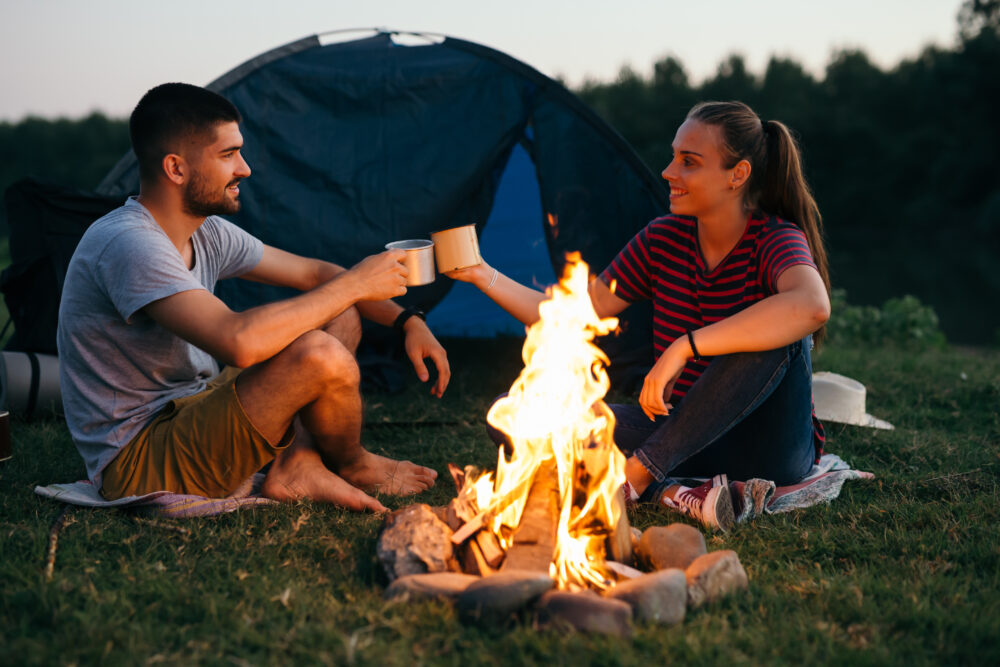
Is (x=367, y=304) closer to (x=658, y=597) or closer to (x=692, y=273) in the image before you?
(x=692, y=273)

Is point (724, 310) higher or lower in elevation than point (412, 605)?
higher

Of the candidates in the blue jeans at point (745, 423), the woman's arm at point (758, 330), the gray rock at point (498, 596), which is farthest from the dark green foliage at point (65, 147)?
the gray rock at point (498, 596)

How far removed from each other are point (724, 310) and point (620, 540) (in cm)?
94

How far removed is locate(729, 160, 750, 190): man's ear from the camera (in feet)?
8.96

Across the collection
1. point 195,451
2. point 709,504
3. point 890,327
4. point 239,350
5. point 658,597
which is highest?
point 239,350

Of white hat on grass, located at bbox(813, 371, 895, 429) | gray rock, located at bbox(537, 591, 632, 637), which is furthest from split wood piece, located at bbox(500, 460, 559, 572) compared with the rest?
white hat on grass, located at bbox(813, 371, 895, 429)

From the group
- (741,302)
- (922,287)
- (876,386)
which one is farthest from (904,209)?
(741,302)

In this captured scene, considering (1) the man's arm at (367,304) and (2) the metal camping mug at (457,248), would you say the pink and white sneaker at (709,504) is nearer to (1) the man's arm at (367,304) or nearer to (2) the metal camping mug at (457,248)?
(1) the man's arm at (367,304)

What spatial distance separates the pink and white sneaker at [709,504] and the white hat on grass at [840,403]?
1232 mm

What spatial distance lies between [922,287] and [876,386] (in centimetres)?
982

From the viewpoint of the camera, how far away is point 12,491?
283cm

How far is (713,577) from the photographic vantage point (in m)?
2.04

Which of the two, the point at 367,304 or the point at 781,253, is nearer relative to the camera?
the point at 781,253

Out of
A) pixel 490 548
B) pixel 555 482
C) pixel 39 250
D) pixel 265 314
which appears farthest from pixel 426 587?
pixel 39 250
